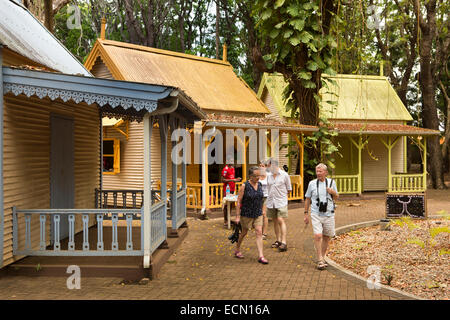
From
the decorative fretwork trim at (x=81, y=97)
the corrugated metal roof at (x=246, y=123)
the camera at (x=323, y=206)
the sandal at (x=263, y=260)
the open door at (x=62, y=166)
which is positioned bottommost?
the sandal at (x=263, y=260)

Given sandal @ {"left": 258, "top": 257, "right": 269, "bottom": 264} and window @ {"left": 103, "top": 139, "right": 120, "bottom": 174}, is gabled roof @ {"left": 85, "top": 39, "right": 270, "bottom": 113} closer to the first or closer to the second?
window @ {"left": 103, "top": 139, "right": 120, "bottom": 174}

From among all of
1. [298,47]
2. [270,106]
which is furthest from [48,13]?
[270,106]

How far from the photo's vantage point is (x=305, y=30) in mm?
15508

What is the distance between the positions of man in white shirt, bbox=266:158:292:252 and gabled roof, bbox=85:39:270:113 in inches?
349

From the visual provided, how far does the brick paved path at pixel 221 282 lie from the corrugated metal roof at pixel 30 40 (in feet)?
12.5

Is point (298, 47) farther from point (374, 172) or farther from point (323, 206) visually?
point (374, 172)

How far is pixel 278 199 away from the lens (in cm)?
927

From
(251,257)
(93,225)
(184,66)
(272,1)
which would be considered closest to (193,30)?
(184,66)

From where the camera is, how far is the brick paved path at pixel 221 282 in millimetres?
6172

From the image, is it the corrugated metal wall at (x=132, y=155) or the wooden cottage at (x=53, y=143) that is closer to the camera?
the wooden cottage at (x=53, y=143)

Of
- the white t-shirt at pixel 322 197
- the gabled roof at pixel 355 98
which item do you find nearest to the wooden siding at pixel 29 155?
the white t-shirt at pixel 322 197

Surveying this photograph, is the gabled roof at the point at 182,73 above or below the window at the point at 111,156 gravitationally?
above

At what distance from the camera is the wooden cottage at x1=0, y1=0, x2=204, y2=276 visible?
6.74 meters

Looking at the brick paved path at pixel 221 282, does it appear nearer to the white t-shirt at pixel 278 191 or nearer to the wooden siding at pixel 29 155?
the white t-shirt at pixel 278 191
